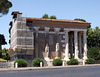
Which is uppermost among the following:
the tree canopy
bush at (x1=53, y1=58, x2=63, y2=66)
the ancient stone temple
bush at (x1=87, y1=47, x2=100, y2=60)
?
the tree canopy

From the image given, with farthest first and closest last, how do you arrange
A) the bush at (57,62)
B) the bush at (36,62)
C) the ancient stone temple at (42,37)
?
the ancient stone temple at (42,37) → the bush at (57,62) → the bush at (36,62)

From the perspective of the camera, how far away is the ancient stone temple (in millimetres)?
50125

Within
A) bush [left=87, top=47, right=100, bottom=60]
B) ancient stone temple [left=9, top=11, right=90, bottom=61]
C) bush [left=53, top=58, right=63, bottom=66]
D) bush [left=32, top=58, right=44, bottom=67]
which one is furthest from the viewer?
bush [left=87, top=47, right=100, bottom=60]

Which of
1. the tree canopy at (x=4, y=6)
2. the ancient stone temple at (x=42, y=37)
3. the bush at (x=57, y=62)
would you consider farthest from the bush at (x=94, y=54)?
the tree canopy at (x=4, y=6)

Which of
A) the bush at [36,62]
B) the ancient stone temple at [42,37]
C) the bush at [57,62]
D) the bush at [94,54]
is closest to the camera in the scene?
the bush at [36,62]

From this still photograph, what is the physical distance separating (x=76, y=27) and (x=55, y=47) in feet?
22.6

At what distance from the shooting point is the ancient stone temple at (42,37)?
50125 mm

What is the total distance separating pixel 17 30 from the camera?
50156mm

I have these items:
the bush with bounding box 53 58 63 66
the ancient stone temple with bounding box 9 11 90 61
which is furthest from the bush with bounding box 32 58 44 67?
the ancient stone temple with bounding box 9 11 90 61

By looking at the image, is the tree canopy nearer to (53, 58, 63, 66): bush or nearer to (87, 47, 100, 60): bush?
(53, 58, 63, 66): bush

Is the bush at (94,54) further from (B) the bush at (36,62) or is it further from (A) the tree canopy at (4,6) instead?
(A) the tree canopy at (4,6)

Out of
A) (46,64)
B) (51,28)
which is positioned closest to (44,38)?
(51,28)

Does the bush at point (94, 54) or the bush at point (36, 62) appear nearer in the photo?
the bush at point (36, 62)

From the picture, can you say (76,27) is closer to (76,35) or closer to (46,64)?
(76,35)
